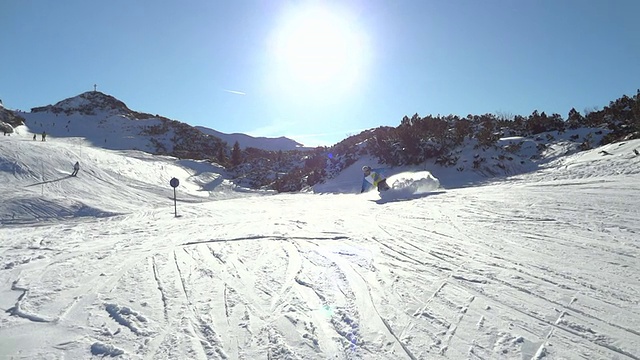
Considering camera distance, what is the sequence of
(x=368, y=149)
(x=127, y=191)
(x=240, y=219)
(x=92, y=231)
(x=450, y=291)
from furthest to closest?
(x=368, y=149)
(x=127, y=191)
(x=240, y=219)
(x=92, y=231)
(x=450, y=291)

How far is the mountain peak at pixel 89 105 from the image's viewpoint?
178 ft

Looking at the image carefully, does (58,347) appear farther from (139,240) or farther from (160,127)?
(160,127)

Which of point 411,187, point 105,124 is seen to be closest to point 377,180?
point 411,187

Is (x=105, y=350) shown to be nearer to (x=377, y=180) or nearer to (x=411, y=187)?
(x=411, y=187)

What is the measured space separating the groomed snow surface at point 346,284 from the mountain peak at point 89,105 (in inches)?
2145

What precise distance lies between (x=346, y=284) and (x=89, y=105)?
6735cm

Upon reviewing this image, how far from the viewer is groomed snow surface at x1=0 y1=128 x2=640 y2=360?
3.20m

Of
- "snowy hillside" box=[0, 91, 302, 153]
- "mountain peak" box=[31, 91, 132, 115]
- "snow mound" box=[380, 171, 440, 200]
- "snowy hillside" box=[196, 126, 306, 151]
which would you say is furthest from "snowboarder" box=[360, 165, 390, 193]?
"snowy hillside" box=[196, 126, 306, 151]

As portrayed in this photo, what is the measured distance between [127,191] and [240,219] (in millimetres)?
10299

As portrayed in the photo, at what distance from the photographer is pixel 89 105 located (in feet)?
186

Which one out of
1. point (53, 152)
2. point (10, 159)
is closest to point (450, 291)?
point (10, 159)

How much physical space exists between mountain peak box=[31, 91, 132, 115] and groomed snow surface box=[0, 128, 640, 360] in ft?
179

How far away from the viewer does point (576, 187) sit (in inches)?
411

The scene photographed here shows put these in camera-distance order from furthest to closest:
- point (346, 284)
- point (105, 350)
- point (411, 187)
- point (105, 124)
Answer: point (105, 124)
point (411, 187)
point (346, 284)
point (105, 350)
